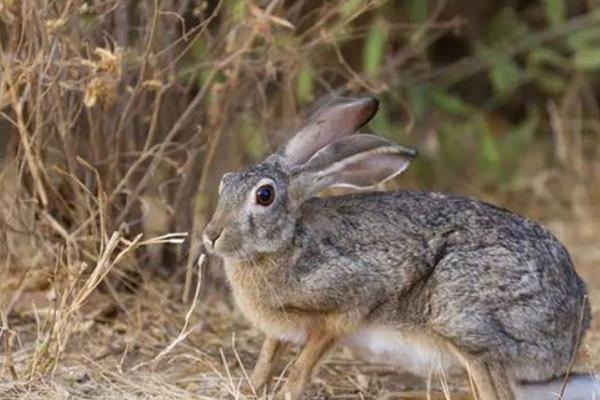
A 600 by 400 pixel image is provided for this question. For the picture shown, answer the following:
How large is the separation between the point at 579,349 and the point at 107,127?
182 centimetres

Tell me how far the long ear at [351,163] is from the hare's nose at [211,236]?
1.23 feet

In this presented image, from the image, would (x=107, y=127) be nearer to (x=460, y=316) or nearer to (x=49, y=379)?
(x=49, y=379)

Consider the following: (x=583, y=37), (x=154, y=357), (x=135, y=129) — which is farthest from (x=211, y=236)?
(x=583, y=37)

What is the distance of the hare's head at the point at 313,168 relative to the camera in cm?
502

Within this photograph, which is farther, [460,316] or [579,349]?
[579,349]

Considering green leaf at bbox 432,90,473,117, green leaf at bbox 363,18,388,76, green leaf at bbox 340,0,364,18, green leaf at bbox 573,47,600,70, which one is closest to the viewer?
green leaf at bbox 340,0,364,18

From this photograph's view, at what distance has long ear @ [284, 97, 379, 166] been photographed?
5195 millimetres

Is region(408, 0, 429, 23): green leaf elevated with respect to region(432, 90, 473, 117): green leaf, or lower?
elevated

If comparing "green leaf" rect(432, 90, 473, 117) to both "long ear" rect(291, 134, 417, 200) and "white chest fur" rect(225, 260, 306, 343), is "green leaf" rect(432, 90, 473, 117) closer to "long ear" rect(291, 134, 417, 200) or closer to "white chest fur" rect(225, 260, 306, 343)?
"long ear" rect(291, 134, 417, 200)

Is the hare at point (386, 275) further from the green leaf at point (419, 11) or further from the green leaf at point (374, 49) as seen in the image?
the green leaf at point (419, 11)

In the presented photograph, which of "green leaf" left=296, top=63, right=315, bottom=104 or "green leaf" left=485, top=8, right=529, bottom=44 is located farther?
"green leaf" left=485, top=8, right=529, bottom=44

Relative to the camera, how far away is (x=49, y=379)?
501cm

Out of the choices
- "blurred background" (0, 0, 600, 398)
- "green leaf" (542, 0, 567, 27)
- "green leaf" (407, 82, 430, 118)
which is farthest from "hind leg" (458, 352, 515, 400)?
"green leaf" (542, 0, 567, 27)

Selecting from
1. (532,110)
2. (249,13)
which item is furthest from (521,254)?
(532,110)
